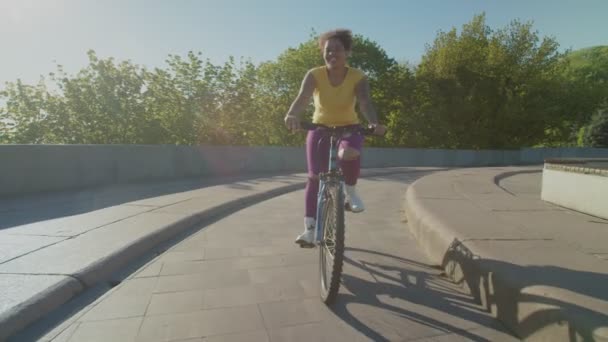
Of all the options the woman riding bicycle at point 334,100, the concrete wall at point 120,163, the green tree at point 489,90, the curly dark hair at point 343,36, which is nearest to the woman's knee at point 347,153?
the woman riding bicycle at point 334,100

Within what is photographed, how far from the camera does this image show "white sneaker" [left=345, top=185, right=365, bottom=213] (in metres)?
3.05

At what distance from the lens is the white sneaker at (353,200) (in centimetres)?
305

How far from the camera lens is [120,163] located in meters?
9.14

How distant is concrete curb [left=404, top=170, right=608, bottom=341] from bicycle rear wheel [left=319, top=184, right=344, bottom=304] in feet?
3.60

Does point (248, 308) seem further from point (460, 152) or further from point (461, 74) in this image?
point (461, 74)

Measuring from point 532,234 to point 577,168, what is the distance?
246cm

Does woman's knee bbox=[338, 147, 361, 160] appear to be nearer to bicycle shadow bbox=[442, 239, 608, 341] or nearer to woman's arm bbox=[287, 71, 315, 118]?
woman's arm bbox=[287, 71, 315, 118]

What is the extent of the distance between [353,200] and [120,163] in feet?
26.3

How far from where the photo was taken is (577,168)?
5172 millimetres

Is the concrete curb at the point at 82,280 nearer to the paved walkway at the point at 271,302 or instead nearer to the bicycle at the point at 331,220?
the paved walkway at the point at 271,302

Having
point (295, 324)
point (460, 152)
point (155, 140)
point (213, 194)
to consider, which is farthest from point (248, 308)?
point (460, 152)

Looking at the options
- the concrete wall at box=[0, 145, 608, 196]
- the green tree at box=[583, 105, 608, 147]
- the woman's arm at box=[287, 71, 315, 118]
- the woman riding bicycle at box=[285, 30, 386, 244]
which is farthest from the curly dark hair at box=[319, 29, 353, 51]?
the green tree at box=[583, 105, 608, 147]

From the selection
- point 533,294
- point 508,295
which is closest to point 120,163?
point 508,295

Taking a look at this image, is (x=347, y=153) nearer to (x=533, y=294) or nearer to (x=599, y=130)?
(x=533, y=294)
